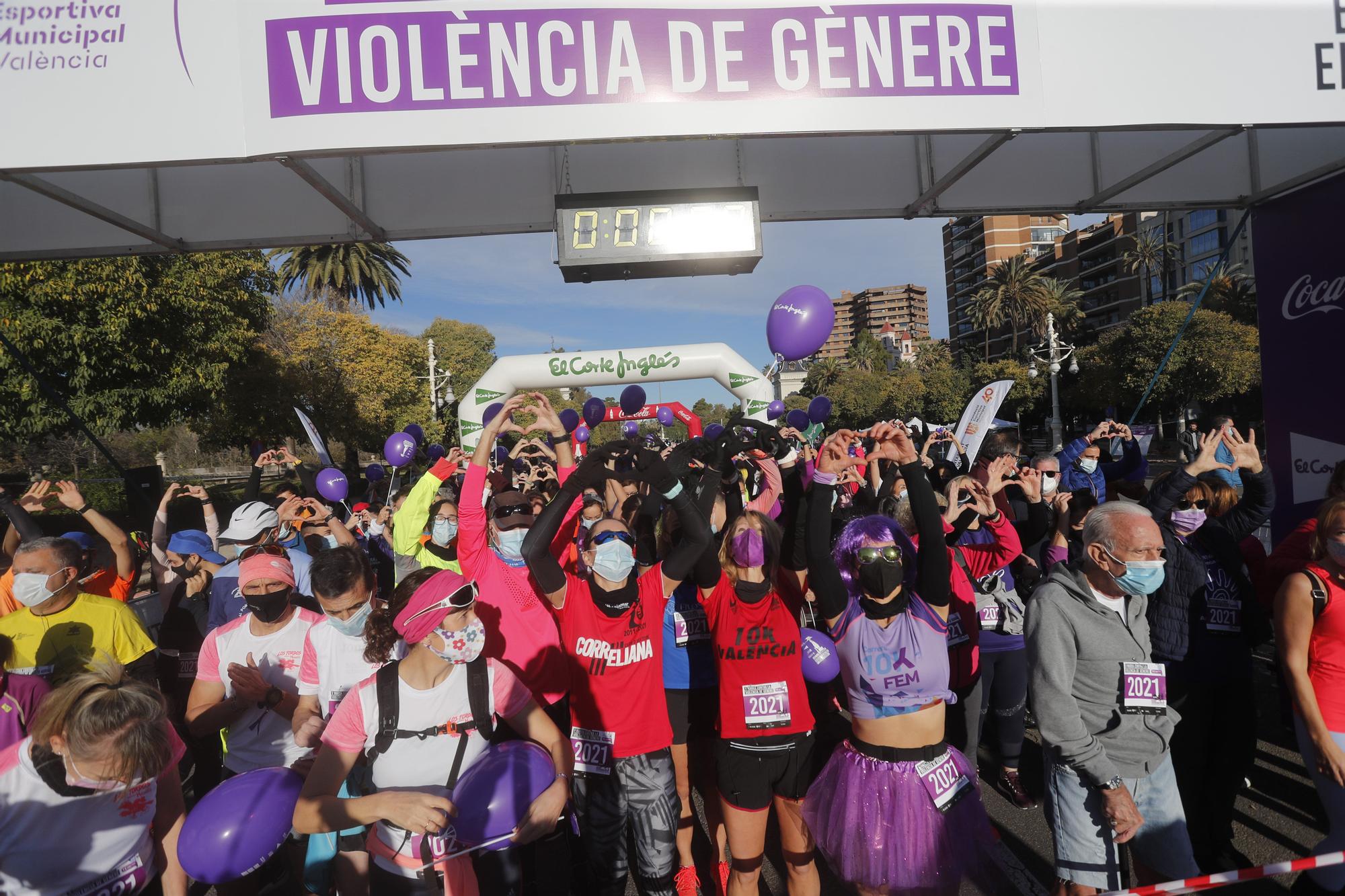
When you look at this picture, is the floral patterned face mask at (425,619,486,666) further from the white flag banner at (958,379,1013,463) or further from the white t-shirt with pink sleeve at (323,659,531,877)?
the white flag banner at (958,379,1013,463)

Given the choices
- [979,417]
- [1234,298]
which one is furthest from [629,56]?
[1234,298]

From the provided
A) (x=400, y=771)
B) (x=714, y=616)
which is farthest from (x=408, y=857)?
(x=714, y=616)

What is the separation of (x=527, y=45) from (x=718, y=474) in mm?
2316

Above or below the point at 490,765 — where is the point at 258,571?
above

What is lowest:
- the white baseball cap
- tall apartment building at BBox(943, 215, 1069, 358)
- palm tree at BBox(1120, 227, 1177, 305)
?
the white baseball cap

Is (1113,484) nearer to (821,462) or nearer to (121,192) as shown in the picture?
(821,462)

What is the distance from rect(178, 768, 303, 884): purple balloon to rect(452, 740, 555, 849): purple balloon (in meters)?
0.64

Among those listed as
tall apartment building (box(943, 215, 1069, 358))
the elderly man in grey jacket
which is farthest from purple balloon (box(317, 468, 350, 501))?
tall apartment building (box(943, 215, 1069, 358))

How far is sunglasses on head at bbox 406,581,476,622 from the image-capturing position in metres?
2.36

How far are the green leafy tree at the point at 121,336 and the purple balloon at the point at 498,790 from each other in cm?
1325

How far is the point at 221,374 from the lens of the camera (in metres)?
A: 16.8

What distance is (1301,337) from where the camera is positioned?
17.9ft

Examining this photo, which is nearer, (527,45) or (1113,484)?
(527,45)

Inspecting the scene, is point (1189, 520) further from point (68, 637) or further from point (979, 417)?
point (68, 637)
